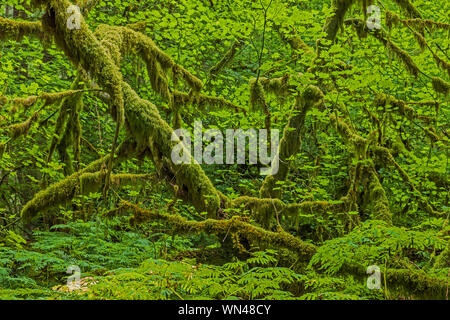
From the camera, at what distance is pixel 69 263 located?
213 inches

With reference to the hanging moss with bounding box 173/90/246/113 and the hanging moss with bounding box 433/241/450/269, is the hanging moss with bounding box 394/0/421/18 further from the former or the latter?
the hanging moss with bounding box 433/241/450/269

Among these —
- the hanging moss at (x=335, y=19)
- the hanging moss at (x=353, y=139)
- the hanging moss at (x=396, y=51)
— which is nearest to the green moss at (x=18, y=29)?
the hanging moss at (x=335, y=19)

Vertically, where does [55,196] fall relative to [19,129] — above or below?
below

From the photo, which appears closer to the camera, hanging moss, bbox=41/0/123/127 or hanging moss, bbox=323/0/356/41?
hanging moss, bbox=41/0/123/127

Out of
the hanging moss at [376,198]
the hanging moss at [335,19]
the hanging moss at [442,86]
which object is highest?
the hanging moss at [335,19]

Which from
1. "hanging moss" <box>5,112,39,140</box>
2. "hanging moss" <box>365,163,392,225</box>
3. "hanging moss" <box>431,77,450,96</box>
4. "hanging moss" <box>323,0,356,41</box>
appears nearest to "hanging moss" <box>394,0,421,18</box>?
"hanging moss" <box>323,0,356,41</box>

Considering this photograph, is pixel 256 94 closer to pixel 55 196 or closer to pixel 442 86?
pixel 442 86

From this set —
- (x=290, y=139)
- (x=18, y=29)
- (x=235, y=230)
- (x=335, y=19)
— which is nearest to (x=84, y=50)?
(x=18, y=29)

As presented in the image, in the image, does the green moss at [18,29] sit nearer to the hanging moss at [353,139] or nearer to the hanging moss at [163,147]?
the hanging moss at [163,147]

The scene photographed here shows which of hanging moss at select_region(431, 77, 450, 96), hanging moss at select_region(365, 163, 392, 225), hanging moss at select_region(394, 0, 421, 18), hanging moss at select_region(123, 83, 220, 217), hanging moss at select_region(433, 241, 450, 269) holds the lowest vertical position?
hanging moss at select_region(433, 241, 450, 269)

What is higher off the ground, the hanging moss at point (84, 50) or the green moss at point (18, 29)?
the green moss at point (18, 29)

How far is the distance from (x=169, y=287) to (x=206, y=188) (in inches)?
92.0

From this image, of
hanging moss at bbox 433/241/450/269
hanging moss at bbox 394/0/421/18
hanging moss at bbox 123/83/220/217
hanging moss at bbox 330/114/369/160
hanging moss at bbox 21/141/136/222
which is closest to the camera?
hanging moss at bbox 433/241/450/269

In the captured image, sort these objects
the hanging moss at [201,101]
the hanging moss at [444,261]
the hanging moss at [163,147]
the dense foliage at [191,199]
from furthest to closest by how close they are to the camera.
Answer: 1. the hanging moss at [201,101]
2. the hanging moss at [163,147]
3. the hanging moss at [444,261]
4. the dense foliage at [191,199]
